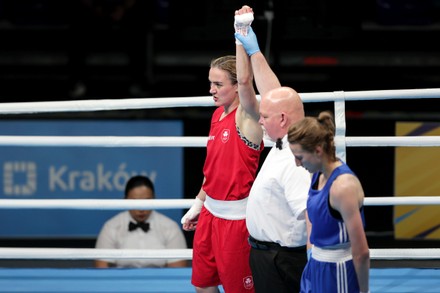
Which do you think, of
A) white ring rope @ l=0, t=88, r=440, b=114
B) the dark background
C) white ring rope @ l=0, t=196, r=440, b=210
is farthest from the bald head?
the dark background

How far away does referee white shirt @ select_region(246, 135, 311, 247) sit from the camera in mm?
3311

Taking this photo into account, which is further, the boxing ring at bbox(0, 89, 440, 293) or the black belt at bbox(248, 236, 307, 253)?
the boxing ring at bbox(0, 89, 440, 293)

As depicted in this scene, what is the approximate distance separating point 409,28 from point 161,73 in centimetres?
261

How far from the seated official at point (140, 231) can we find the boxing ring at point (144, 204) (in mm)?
829

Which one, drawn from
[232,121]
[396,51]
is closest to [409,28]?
[396,51]

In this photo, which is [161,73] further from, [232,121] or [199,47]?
[232,121]

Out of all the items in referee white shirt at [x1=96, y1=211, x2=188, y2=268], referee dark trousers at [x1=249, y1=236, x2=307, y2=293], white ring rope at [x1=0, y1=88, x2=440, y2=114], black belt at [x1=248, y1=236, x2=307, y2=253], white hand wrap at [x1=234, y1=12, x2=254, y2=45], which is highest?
white hand wrap at [x1=234, y1=12, x2=254, y2=45]

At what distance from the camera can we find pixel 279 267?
339cm

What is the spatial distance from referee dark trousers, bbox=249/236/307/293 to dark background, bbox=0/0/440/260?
14.8ft

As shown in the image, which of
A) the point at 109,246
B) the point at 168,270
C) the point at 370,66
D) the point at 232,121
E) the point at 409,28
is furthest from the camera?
the point at 409,28

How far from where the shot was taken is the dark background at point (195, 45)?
8.44 metres

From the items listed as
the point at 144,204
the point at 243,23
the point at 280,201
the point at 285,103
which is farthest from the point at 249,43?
the point at 144,204

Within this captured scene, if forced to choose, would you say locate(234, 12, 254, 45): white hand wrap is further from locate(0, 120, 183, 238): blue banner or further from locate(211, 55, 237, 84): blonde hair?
locate(0, 120, 183, 238): blue banner

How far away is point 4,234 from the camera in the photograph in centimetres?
660
